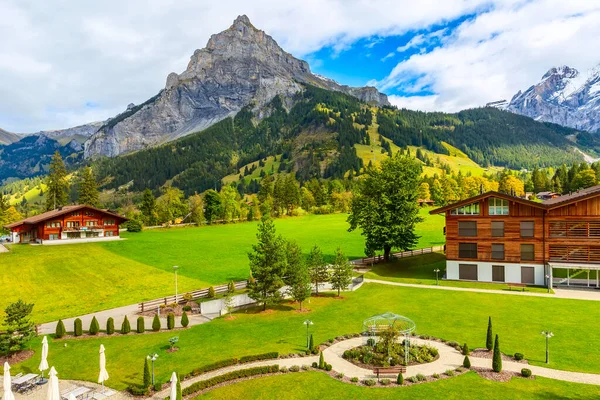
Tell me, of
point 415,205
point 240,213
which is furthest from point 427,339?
point 240,213

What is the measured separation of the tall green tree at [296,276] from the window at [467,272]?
25552 millimetres

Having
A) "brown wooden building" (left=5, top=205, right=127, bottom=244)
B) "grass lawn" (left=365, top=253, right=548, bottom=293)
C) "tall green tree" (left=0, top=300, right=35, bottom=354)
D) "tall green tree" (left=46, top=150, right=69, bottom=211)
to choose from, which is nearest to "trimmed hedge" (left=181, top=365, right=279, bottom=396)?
"tall green tree" (left=0, top=300, right=35, bottom=354)

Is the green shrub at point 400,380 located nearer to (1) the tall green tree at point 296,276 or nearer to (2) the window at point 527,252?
(1) the tall green tree at point 296,276

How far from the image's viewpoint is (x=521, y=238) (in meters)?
52.1

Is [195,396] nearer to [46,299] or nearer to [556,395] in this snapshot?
[556,395]

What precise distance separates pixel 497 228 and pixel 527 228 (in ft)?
11.9

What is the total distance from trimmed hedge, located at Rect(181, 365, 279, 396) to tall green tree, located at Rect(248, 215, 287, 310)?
15.8 metres

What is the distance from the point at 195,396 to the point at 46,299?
123ft

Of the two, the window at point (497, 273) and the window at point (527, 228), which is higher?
the window at point (527, 228)

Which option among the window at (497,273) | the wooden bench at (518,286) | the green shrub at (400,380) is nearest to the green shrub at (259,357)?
the green shrub at (400,380)

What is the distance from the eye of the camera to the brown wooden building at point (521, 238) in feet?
162

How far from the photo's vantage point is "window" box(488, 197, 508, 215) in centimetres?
5319

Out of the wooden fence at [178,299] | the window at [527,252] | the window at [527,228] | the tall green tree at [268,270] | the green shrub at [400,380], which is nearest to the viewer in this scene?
the green shrub at [400,380]

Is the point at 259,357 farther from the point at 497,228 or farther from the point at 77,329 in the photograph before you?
the point at 497,228
